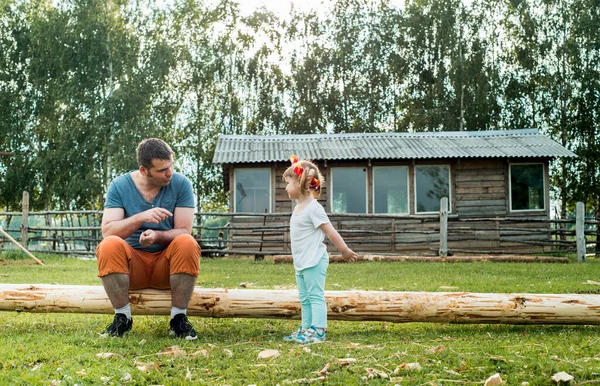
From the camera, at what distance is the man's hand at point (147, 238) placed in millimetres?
4320

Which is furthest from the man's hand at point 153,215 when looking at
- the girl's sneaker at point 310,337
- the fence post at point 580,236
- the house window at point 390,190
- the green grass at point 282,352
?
the house window at point 390,190

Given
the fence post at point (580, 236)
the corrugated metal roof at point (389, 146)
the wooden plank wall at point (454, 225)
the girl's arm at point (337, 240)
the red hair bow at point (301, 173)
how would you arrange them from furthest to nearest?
the corrugated metal roof at point (389, 146), the wooden plank wall at point (454, 225), the fence post at point (580, 236), the red hair bow at point (301, 173), the girl's arm at point (337, 240)

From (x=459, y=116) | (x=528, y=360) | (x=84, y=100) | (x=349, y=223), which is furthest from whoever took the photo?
(x=459, y=116)

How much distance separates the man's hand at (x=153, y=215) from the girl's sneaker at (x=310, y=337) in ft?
4.38

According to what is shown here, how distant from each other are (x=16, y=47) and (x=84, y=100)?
424 centimetres

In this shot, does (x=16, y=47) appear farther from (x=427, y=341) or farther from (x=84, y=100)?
(x=427, y=341)

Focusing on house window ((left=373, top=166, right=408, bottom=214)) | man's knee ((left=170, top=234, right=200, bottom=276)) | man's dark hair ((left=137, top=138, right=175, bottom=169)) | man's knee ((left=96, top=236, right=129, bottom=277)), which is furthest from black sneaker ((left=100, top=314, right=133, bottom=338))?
house window ((left=373, top=166, right=408, bottom=214))

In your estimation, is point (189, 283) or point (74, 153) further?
point (74, 153)

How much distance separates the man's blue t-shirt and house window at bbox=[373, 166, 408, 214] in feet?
41.0

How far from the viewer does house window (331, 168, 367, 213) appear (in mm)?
16891

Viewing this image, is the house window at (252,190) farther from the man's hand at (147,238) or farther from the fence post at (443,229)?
the man's hand at (147,238)

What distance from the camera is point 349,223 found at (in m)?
16.3

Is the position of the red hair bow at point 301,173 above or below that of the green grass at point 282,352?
above

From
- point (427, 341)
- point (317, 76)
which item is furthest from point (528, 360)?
point (317, 76)
